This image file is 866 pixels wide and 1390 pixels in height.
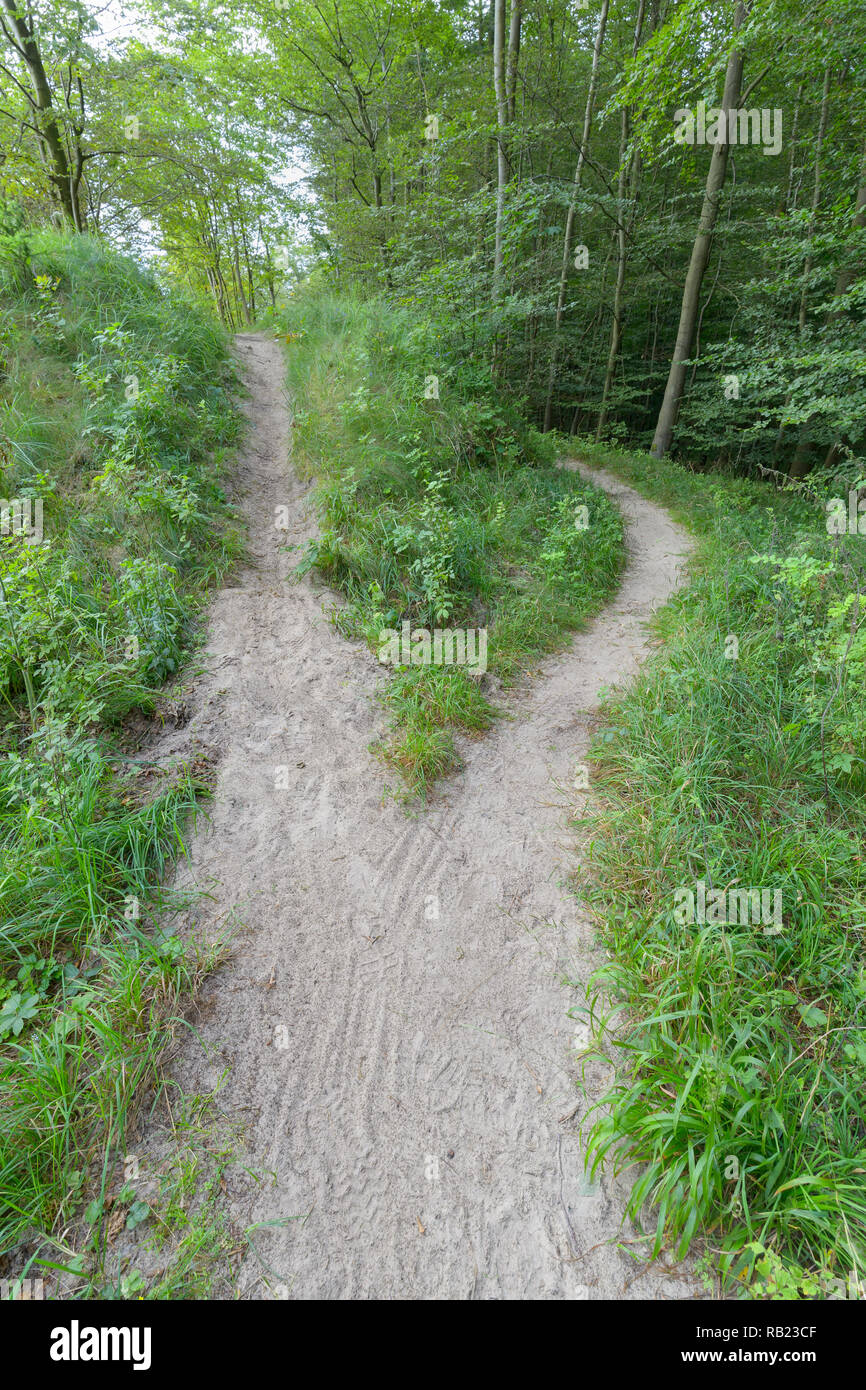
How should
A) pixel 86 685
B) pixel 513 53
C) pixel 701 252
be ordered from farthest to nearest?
pixel 701 252, pixel 513 53, pixel 86 685

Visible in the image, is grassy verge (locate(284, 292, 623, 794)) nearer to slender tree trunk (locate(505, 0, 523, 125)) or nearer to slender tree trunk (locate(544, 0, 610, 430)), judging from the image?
slender tree trunk (locate(544, 0, 610, 430))

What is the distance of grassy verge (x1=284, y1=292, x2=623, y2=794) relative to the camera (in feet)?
16.0

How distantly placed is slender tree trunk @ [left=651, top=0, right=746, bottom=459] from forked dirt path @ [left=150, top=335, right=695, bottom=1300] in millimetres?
10584

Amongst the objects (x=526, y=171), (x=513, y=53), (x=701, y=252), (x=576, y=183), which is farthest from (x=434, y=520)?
(x=526, y=171)

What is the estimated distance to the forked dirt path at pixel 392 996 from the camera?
2.14 meters

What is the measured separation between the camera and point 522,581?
6.25 metres

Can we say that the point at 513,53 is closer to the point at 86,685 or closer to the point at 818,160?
the point at 818,160

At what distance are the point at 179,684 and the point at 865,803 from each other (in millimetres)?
4843

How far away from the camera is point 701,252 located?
11180 millimetres

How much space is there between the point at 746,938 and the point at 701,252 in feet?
44.9

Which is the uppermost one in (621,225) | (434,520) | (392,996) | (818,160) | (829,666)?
(621,225)

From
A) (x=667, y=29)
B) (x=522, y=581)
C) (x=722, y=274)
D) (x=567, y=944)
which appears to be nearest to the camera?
(x=567, y=944)
